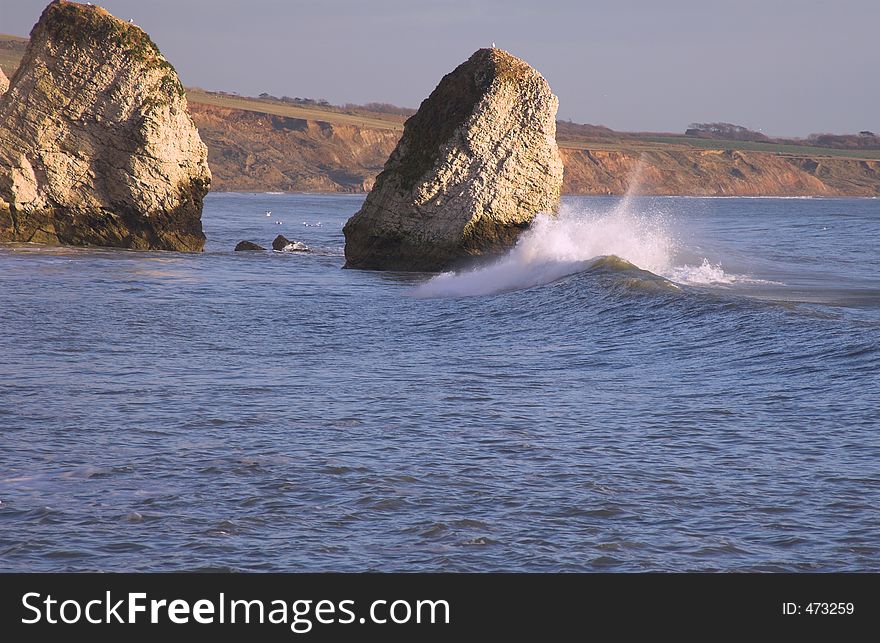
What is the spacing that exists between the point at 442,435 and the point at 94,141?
23.0 meters

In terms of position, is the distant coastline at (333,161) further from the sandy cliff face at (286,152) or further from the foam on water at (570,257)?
the foam on water at (570,257)

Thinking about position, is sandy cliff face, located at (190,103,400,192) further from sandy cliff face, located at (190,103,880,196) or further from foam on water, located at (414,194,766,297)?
foam on water, located at (414,194,766,297)

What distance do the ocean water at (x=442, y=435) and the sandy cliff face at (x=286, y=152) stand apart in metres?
156

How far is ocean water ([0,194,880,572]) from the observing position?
5.67 meters

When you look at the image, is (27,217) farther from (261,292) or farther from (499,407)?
(499,407)

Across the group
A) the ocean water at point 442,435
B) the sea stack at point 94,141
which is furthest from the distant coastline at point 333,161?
the ocean water at point 442,435

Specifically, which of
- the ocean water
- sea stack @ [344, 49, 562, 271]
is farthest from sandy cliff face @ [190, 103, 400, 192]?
the ocean water

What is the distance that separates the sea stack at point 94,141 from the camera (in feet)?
92.8

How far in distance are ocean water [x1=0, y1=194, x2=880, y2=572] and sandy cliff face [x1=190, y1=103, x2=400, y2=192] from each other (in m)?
156

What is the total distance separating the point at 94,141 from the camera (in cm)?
2847

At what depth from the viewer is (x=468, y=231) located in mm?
25266
